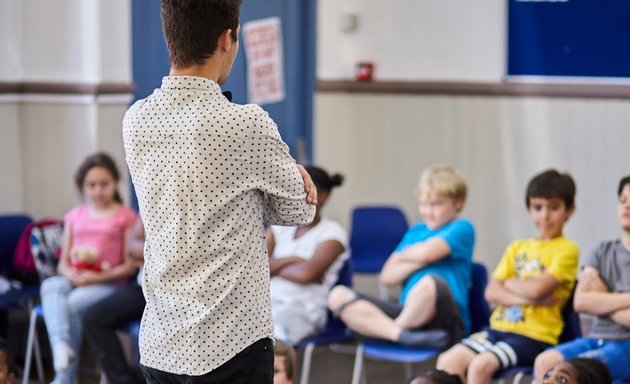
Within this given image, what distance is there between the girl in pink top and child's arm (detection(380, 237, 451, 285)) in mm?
1325

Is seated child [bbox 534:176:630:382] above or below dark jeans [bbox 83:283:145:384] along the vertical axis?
above

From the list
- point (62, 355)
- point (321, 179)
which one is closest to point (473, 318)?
point (321, 179)

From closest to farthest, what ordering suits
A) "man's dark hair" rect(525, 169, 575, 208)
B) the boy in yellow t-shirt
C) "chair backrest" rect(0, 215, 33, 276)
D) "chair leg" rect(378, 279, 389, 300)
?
the boy in yellow t-shirt, "man's dark hair" rect(525, 169, 575, 208), "chair backrest" rect(0, 215, 33, 276), "chair leg" rect(378, 279, 389, 300)

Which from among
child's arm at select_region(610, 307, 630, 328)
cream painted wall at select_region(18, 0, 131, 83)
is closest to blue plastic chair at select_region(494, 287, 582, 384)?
child's arm at select_region(610, 307, 630, 328)

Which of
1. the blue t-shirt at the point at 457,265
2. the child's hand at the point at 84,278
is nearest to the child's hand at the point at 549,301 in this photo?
the blue t-shirt at the point at 457,265

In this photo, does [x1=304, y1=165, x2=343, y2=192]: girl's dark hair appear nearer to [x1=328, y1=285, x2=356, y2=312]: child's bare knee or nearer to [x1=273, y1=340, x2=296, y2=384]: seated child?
[x1=328, y1=285, x2=356, y2=312]: child's bare knee

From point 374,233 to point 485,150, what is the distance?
885mm

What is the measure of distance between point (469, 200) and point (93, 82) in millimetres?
2257

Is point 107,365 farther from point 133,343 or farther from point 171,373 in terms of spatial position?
point 171,373

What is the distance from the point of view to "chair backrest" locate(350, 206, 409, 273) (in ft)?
21.5

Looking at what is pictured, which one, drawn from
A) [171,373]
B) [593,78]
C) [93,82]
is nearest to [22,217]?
[93,82]

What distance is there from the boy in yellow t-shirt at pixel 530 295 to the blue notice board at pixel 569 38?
177 cm

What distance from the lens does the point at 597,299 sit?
440 cm

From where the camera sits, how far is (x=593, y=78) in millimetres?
6414
